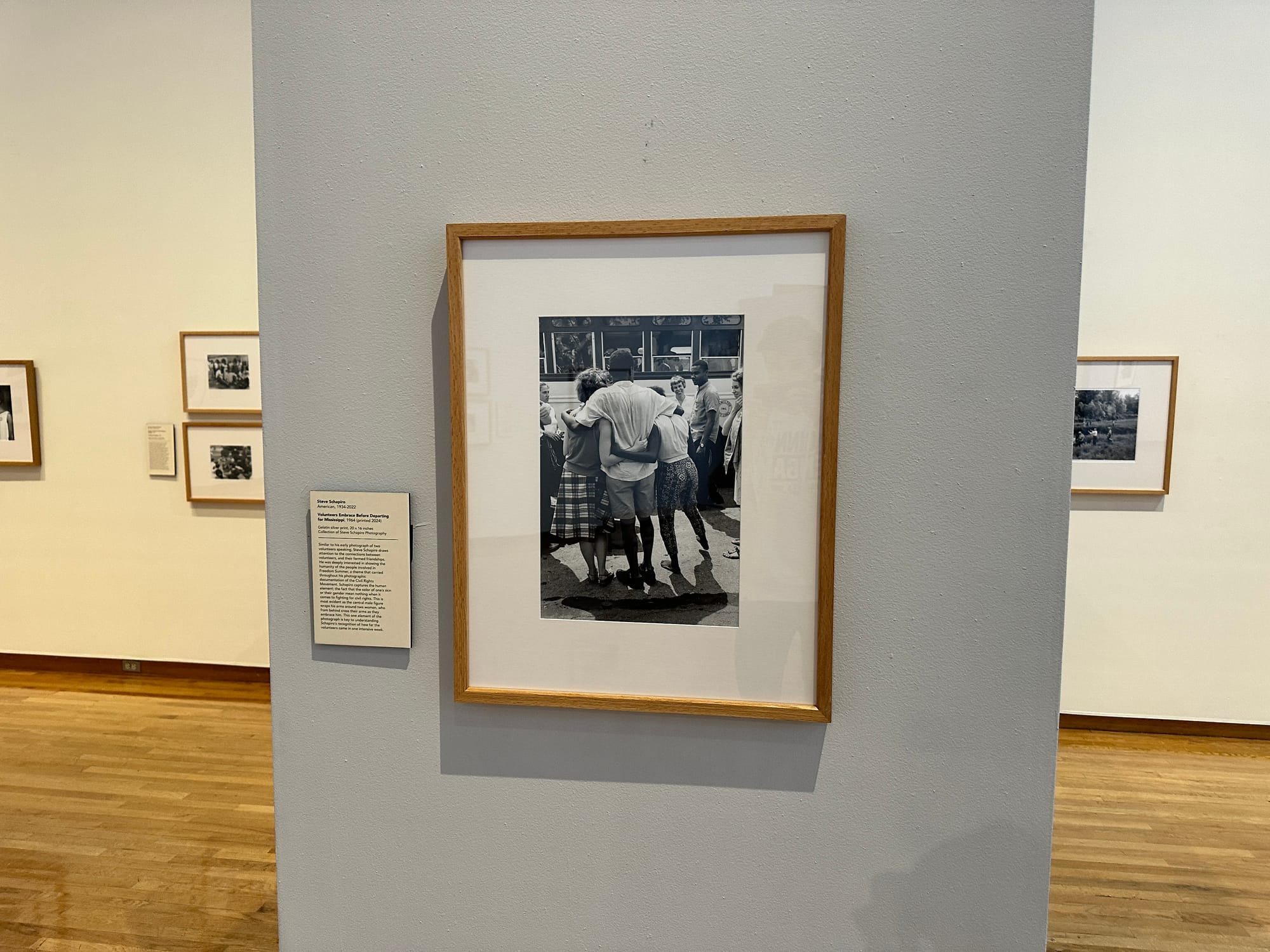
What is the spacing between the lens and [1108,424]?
2.97m

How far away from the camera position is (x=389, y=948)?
1.15m

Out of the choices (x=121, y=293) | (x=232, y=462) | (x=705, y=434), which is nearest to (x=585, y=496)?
(x=705, y=434)

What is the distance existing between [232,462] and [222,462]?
5cm

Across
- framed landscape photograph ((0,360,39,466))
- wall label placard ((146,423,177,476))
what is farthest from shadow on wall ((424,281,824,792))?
framed landscape photograph ((0,360,39,466))

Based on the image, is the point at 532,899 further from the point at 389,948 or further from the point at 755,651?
the point at 755,651

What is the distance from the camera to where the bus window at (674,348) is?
1.01m

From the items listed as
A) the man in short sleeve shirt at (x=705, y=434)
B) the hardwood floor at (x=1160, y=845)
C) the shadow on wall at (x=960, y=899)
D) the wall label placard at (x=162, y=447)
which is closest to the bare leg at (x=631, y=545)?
the man in short sleeve shirt at (x=705, y=434)

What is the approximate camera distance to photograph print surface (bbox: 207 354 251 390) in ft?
11.4

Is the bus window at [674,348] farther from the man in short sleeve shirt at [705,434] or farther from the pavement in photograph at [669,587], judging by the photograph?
the pavement in photograph at [669,587]

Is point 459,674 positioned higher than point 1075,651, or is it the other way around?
point 459,674

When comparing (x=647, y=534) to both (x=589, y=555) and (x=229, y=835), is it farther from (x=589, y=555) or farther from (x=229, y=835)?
(x=229, y=835)

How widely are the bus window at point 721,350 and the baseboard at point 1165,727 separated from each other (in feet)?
9.42

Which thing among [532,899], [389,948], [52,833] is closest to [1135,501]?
[532,899]

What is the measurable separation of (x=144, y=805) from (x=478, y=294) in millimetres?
2547
